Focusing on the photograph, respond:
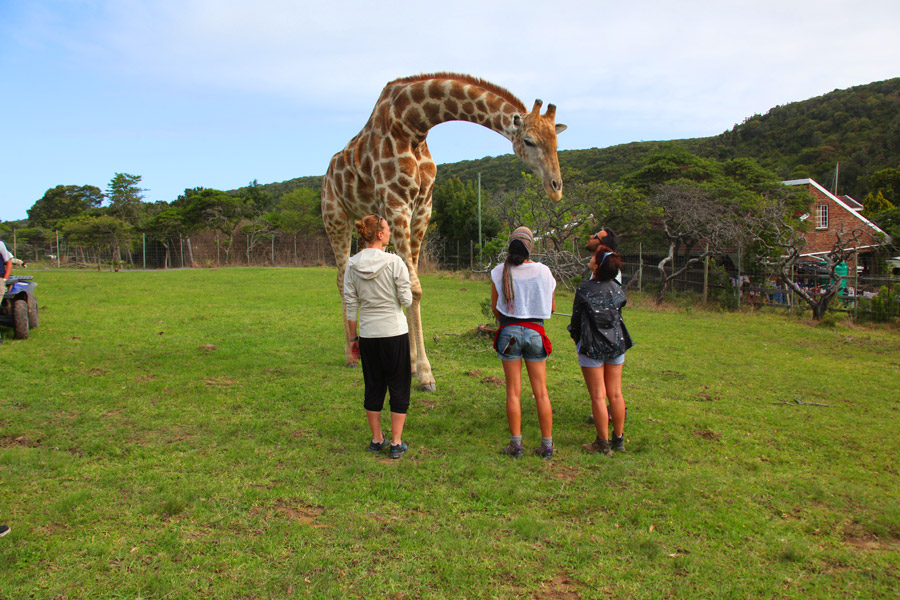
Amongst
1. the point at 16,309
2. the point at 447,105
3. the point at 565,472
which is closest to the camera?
the point at 565,472

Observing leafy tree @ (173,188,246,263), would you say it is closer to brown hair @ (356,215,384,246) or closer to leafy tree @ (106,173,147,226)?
leafy tree @ (106,173,147,226)

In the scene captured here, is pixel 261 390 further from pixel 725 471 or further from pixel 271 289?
pixel 271 289

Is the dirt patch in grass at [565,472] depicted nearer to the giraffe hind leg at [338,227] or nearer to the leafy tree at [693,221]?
the giraffe hind leg at [338,227]

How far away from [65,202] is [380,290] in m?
57.7

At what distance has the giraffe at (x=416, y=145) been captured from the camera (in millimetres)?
5277

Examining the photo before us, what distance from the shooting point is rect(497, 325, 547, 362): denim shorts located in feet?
14.1

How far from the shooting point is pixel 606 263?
4473 mm

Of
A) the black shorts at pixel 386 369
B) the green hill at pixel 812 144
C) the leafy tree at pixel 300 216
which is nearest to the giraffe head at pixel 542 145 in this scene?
the black shorts at pixel 386 369

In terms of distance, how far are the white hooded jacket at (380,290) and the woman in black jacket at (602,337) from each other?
1.44m

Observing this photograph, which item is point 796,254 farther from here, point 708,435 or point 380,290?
point 380,290

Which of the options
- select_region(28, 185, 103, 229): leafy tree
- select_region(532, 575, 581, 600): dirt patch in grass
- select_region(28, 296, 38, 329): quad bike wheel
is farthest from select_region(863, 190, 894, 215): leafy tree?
select_region(28, 185, 103, 229): leafy tree

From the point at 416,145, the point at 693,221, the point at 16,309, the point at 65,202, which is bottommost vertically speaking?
the point at 16,309

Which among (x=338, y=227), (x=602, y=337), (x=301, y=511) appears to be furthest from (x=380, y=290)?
(x=338, y=227)

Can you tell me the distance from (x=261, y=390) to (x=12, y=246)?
37.2 metres
